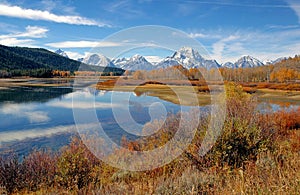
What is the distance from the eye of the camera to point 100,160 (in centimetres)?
1305

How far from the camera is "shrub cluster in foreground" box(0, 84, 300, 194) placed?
4648mm

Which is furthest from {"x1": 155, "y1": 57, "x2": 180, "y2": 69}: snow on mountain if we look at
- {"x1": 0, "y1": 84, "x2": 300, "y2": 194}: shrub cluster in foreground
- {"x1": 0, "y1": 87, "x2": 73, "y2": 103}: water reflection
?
{"x1": 0, "y1": 87, "x2": 73, "y2": 103}: water reflection

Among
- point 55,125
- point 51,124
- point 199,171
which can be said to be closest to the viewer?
point 199,171

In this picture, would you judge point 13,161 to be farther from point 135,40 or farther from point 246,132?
point 246,132

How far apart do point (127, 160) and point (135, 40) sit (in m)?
5.95

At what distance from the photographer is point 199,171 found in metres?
6.46

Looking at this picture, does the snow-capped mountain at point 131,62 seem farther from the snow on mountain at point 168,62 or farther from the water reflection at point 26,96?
the water reflection at point 26,96

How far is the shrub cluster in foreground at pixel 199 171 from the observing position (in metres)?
4.65

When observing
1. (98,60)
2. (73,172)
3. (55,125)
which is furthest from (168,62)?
(55,125)

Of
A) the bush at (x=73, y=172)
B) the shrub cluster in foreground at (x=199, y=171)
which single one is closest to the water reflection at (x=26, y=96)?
the shrub cluster in foreground at (x=199, y=171)

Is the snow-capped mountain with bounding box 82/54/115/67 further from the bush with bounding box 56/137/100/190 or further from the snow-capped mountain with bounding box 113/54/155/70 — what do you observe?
the bush with bounding box 56/137/100/190

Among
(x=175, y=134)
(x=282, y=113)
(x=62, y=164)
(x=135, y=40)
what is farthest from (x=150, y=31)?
(x=282, y=113)

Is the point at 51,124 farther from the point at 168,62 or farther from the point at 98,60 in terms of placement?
the point at 98,60

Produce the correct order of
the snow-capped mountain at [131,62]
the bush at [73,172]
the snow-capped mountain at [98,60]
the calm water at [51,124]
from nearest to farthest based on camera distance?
1. the snow-capped mountain at [98,60]
2. the bush at [73,172]
3. the snow-capped mountain at [131,62]
4. the calm water at [51,124]
